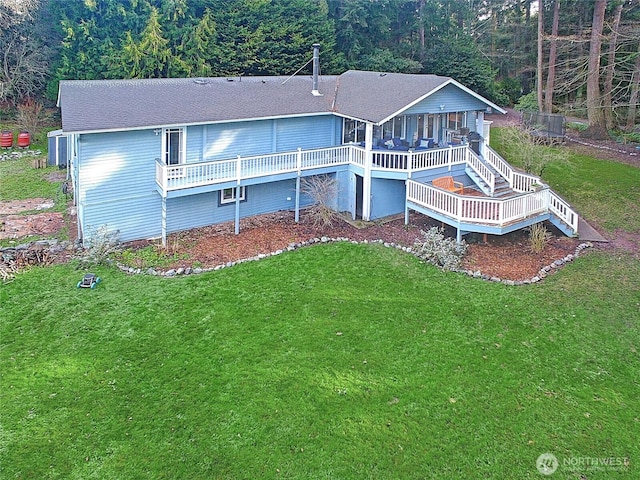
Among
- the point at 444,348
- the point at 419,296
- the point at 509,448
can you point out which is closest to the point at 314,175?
the point at 419,296

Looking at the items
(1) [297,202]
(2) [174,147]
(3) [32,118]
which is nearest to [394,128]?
(1) [297,202]

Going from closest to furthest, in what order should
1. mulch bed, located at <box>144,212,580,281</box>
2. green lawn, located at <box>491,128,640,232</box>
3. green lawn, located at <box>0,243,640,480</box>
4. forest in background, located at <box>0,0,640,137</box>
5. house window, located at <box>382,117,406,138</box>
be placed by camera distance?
green lawn, located at <box>0,243,640,480</box>
mulch bed, located at <box>144,212,580,281</box>
green lawn, located at <box>491,128,640,232</box>
house window, located at <box>382,117,406,138</box>
forest in background, located at <box>0,0,640,137</box>

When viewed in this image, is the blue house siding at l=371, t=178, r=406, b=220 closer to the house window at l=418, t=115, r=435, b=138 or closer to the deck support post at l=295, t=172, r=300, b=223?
the house window at l=418, t=115, r=435, b=138

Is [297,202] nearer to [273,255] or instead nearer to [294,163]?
[294,163]

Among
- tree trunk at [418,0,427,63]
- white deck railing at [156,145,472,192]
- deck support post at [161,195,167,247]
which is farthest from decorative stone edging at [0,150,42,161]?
→ tree trunk at [418,0,427,63]

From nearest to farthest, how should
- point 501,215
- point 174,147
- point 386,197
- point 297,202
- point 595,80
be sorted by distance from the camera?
point 501,215
point 174,147
point 297,202
point 386,197
point 595,80
